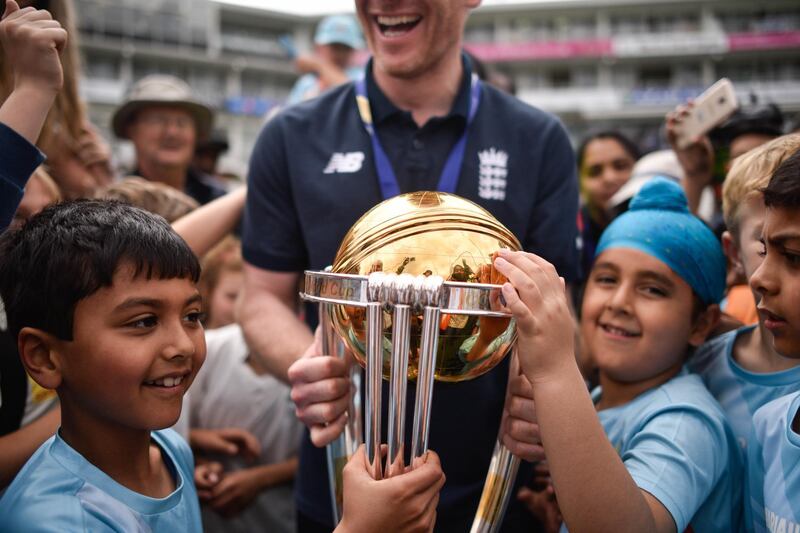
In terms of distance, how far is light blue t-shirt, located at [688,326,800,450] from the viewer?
1.81 metres

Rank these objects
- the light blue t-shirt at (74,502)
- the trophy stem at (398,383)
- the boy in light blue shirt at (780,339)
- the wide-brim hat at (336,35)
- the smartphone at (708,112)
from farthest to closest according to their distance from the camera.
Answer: the wide-brim hat at (336,35) → the smartphone at (708,112) → the boy in light blue shirt at (780,339) → the light blue t-shirt at (74,502) → the trophy stem at (398,383)

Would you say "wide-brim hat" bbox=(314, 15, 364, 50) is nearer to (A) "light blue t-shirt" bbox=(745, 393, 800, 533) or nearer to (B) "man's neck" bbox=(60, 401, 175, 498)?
(B) "man's neck" bbox=(60, 401, 175, 498)

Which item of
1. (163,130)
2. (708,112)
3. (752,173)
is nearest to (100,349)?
(752,173)

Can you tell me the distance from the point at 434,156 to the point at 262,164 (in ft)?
1.79

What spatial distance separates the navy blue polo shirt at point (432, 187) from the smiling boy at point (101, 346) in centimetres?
57

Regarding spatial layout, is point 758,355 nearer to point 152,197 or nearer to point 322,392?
point 322,392

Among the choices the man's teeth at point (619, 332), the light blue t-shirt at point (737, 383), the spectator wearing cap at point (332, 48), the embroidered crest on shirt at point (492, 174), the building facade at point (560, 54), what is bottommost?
the light blue t-shirt at point (737, 383)

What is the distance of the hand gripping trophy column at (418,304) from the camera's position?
1.19m

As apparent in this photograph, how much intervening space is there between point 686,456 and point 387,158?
1.14 metres

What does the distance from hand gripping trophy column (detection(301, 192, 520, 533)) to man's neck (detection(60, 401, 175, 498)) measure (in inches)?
23.0

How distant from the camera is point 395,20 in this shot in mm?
2027

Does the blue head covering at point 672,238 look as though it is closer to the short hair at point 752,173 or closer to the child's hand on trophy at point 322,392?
the short hair at point 752,173

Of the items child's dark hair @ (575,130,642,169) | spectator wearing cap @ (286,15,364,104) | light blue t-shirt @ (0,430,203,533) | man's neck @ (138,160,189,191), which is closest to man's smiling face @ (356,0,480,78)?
light blue t-shirt @ (0,430,203,533)

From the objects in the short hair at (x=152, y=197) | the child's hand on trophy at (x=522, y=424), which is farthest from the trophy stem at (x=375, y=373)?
the short hair at (x=152, y=197)
